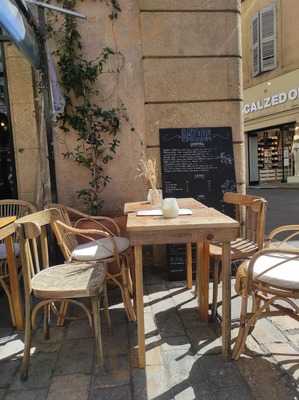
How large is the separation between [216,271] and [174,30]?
89.5 inches

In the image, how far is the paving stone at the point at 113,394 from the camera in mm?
1587

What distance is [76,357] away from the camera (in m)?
1.93

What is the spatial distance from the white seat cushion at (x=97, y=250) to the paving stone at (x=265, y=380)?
3.45 feet

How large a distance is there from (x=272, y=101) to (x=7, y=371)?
11676mm

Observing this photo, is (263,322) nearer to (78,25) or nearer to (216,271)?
(216,271)

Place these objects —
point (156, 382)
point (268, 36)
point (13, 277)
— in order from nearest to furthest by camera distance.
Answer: point (156, 382)
point (13, 277)
point (268, 36)

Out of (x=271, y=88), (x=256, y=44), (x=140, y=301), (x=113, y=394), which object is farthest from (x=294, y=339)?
(x=256, y=44)

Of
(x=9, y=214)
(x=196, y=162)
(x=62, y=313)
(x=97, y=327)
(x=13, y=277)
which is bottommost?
(x=62, y=313)

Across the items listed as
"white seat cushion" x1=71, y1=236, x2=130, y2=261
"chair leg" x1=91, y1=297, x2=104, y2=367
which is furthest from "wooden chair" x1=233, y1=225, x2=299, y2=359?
"white seat cushion" x1=71, y1=236, x2=130, y2=261

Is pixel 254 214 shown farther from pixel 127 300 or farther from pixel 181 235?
pixel 127 300

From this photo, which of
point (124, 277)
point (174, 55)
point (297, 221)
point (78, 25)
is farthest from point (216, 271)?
point (297, 221)

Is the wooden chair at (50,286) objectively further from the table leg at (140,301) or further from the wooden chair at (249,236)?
the wooden chair at (249,236)

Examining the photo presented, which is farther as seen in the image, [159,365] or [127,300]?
[127,300]

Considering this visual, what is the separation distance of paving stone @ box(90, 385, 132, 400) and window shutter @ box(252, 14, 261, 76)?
12.1m
